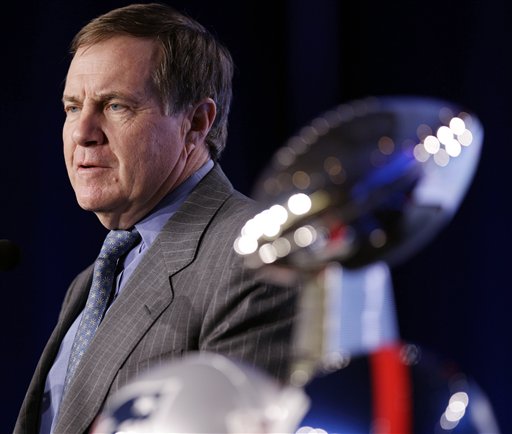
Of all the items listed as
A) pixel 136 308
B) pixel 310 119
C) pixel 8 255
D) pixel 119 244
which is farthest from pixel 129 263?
pixel 310 119

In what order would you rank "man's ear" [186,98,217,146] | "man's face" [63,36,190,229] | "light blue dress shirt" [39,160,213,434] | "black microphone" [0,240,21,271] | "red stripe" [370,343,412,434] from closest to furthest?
1. "red stripe" [370,343,412,434]
2. "black microphone" [0,240,21,271]
3. "light blue dress shirt" [39,160,213,434]
4. "man's face" [63,36,190,229]
5. "man's ear" [186,98,217,146]

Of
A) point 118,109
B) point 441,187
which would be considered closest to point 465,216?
point 118,109

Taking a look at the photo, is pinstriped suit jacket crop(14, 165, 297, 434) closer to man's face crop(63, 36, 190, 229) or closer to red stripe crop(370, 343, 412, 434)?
man's face crop(63, 36, 190, 229)

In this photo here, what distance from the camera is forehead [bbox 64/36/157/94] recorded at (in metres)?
1.72

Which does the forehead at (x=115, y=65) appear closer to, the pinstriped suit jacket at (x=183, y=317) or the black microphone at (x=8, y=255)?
the pinstriped suit jacket at (x=183, y=317)

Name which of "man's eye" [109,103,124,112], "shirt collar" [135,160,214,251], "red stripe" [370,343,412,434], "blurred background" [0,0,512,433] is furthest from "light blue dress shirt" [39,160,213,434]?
"red stripe" [370,343,412,434]

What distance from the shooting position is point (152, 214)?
1.73 m

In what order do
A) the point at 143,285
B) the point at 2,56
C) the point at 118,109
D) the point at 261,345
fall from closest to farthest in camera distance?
the point at 261,345, the point at 143,285, the point at 118,109, the point at 2,56

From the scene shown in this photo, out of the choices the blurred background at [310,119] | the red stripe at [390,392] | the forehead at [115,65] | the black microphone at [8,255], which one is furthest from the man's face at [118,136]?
the red stripe at [390,392]

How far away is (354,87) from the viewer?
2.79m

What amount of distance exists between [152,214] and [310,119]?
1147 millimetres

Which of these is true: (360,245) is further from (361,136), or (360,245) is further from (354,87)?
(354,87)

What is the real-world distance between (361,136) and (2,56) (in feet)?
7.68

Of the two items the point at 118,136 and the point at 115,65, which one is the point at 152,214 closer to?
the point at 118,136
